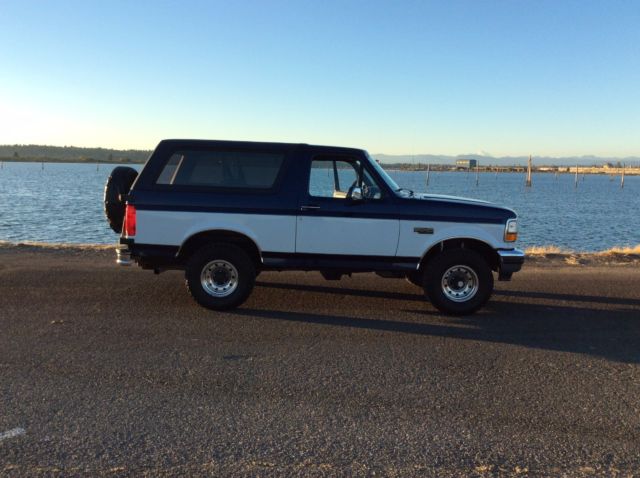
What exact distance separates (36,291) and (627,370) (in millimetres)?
7480

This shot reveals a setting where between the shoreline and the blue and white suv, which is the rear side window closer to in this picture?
the blue and white suv

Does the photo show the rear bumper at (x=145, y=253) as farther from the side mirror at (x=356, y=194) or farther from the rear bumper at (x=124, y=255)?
the side mirror at (x=356, y=194)

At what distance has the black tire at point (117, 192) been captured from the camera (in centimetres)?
736

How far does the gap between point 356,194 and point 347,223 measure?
16.3 inches

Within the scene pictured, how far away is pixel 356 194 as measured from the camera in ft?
22.1

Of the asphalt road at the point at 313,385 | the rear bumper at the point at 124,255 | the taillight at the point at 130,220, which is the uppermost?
the taillight at the point at 130,220

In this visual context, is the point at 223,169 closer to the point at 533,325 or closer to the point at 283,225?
the point at 283,225

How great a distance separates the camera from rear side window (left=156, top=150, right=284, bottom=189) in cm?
698

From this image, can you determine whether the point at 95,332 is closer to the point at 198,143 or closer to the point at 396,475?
the point at 198,143

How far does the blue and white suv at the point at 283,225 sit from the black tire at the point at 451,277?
13 millimetres

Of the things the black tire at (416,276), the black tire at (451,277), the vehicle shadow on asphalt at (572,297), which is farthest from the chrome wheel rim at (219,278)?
the vehicle shadow on asphalt at (572,297)

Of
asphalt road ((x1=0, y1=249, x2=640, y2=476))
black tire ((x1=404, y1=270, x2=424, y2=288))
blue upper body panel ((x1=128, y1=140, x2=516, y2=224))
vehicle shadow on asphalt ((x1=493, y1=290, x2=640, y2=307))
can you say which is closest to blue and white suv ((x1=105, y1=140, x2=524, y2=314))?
blue upper body panel ((x1=128, y1=140, x2=516, y2=224))

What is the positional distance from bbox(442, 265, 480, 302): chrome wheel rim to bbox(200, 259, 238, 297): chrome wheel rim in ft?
9.01

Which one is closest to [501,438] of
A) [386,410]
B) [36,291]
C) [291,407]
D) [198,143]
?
[386,410]
